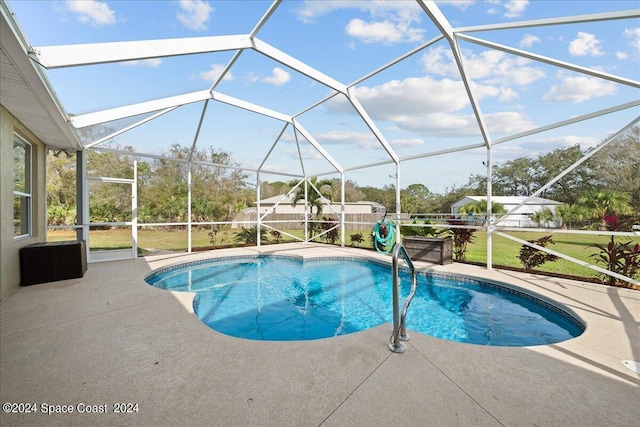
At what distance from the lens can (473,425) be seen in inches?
67.7

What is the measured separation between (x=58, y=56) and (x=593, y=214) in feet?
29.2

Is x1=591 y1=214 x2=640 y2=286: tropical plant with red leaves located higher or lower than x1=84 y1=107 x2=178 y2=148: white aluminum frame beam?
lower

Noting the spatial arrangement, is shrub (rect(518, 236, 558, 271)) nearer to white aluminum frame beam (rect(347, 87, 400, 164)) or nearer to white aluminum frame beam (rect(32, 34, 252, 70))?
white aluminum frame beam (rect(347, 87, 400, 164))

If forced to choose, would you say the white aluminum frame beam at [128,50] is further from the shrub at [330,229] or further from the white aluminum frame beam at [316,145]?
the shrub at [330,229]

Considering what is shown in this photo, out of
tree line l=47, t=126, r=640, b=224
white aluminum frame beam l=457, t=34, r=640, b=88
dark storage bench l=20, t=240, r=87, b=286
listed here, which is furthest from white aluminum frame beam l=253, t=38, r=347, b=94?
dark storage bench l=20, t=240, r=87, b=286

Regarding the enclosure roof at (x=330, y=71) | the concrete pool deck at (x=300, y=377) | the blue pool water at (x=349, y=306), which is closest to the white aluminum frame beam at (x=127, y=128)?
the enclosure roof at (x=330, y=71)

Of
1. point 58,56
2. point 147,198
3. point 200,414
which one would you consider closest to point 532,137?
point 200,414

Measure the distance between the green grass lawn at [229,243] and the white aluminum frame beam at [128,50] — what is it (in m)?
5.34

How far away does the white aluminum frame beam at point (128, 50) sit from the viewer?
327 centimetres

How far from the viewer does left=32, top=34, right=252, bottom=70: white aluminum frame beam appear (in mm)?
3270

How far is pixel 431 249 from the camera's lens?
735 centimetres

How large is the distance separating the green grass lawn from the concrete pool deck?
14.0 ft

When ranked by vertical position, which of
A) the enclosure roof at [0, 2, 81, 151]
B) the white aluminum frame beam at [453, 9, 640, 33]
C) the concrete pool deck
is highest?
the white aluminum frame beam at [453, 9, 640, 33]

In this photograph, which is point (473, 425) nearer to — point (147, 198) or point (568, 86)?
point (568, 86)
